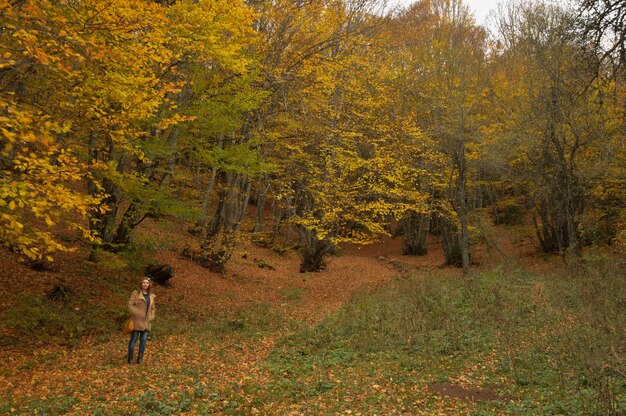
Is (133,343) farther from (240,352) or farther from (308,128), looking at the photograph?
(308,128)

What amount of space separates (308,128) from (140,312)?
11694 mm

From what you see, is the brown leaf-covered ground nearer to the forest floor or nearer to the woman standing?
the forest floor

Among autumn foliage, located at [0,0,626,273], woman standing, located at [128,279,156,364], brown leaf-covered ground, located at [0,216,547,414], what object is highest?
autumn foliage, located at [0,0,626,273]

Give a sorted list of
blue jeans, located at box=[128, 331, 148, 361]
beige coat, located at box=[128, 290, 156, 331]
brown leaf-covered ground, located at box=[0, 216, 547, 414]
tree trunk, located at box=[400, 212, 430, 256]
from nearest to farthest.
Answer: brown leaf-covered ground, located at box=[0, 216, 547, 414]
blue jeans, located at box=[128, 331, 148, 361]
beige coat, located at box=[128, 290, 156, 331]
tree trunk, located at box=[400, 212, 430, 256]

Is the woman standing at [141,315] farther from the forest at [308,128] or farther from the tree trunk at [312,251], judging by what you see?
the tree trunk at [312,251]

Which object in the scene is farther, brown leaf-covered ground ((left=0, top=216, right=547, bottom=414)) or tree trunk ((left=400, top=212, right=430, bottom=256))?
tree trunk ((left=400, top=212, right=430, bottom=256))

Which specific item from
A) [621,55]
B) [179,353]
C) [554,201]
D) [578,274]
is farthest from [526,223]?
[179,353]

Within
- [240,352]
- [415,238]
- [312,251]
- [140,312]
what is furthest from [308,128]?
[415,238]

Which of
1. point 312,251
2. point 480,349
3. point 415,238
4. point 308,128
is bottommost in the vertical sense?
point 480,349

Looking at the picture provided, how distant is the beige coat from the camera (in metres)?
9.34

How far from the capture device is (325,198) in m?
19.4

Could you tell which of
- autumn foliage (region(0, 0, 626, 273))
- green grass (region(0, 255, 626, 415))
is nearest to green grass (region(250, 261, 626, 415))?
green grass (region(0, 255, 626, 415))

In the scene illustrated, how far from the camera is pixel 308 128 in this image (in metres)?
19.2

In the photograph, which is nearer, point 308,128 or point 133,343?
point 133,343
